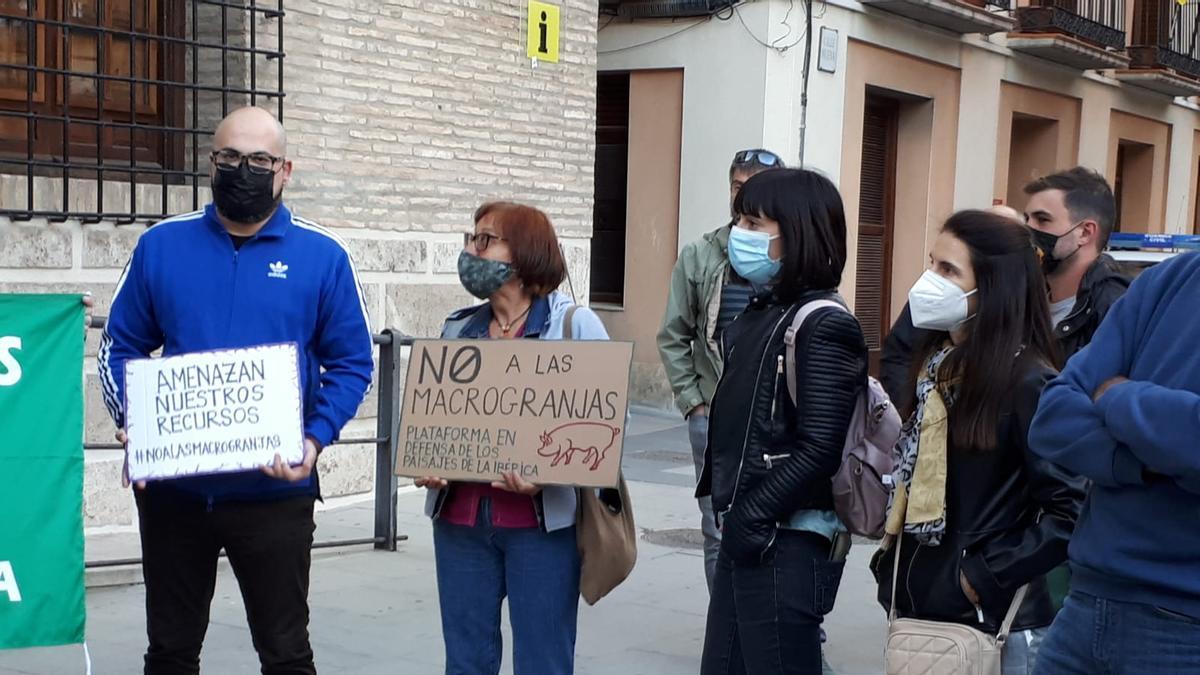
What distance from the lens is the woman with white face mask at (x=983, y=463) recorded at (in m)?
3.42

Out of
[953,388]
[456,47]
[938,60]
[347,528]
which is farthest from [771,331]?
[938,60]

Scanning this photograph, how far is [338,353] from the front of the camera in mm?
4191

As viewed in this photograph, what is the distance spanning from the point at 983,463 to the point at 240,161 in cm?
210

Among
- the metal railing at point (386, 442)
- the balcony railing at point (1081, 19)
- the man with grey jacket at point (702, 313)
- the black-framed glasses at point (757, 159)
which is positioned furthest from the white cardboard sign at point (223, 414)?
the balcony railing at point (1081, 19)

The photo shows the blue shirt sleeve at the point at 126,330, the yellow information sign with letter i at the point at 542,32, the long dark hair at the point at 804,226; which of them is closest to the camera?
the long dark hair at the point at 804,226

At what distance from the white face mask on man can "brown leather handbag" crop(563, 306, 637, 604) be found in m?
1.06

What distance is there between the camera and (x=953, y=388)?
3562mm

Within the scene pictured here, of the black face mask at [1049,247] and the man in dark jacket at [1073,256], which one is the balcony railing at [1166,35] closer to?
the man in dark jacket at [1073,256]

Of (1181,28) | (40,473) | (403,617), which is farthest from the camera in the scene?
(1181,28)

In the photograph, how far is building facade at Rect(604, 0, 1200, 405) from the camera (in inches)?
536

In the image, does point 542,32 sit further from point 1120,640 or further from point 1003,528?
point 1120,640

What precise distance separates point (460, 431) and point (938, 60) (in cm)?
1279

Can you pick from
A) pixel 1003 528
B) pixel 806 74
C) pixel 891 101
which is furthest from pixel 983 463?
pixel 891 101

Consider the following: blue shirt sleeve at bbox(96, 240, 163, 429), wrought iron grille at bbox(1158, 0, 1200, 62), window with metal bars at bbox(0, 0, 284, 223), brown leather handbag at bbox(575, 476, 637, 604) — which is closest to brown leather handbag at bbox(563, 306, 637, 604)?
brown leather handbag at bbox(575, 476, 637, 604)
